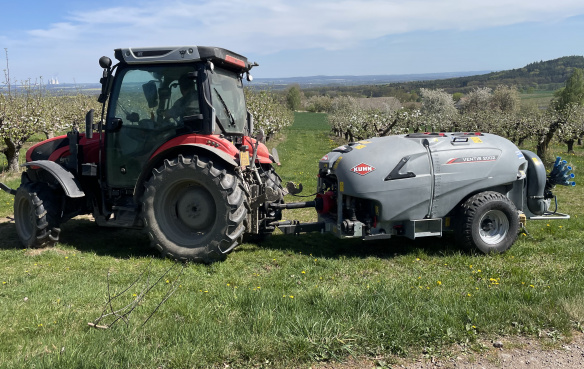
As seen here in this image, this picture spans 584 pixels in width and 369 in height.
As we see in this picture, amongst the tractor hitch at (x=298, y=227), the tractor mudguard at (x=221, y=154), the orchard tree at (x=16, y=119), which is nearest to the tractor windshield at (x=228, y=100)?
the tractor mudguard at (x=221, y=154)

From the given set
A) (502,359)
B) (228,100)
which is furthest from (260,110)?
(502,359)

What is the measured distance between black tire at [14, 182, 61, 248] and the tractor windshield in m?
2.51

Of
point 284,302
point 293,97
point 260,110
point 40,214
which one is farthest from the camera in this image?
point 293,97

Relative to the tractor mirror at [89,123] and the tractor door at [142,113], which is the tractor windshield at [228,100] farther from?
the tractor mirror at [89,123]

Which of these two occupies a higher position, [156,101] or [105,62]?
[105,62]

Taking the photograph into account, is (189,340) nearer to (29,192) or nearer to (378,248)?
(378,248)

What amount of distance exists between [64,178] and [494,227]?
5.59m

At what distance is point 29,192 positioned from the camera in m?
6.11

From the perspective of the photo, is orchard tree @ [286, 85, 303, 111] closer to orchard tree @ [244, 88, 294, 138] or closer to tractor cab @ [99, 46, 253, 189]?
orchard tree @ [244, 88, 294, 138]

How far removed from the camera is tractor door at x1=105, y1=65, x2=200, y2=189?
563 centimetres

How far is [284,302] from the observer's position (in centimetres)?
408

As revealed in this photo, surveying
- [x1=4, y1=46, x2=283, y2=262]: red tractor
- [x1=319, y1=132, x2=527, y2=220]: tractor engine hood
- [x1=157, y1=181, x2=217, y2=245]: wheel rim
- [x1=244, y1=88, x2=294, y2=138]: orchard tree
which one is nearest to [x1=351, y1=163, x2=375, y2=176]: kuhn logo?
[x1=319, y1=132, x2=527, y2=220]: tractor engine hood

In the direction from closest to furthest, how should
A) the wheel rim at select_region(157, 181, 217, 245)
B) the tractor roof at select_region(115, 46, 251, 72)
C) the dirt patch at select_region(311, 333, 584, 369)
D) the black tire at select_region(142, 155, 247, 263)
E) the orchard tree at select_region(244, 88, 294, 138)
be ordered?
the dirt patch at select_region(311, 333, 584, 369) → the black tire at select_region(142, 155, 247, 263) → the tractor roof at select_region(115, 46, 251, 72) → the wheel rim at select_region(157, 181, 217, 245) → the orchard tree at select_region(244, 88, 294, 138)

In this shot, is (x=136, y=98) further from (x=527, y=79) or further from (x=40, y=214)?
(x=527, y=79)
